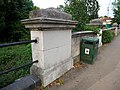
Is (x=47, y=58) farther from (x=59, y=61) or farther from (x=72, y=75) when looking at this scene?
(x=72, y=75)

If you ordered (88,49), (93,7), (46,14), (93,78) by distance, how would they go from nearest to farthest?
(46,14)
(93,78)
(88,49)
(93,7)

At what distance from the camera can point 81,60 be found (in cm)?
573

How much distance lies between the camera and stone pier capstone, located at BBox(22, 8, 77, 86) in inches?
133

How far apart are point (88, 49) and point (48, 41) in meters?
2.29

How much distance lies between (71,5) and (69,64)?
613 cm

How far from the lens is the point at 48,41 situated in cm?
361

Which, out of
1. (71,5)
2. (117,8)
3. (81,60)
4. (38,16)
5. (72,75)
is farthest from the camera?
(117,8)

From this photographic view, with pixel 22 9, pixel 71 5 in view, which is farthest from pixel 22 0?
pixel 71 5

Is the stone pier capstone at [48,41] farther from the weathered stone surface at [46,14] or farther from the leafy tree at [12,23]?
the leafy tree at [12,23]

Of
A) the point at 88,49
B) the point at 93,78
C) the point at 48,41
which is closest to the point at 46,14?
the point at 48,41

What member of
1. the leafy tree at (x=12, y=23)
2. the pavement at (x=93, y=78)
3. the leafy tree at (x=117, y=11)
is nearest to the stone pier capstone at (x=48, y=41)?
the pavement at (x=93, y=78)

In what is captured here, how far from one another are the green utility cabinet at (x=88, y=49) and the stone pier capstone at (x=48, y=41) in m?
1.36

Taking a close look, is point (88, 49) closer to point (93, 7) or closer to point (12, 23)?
point (12, 23)

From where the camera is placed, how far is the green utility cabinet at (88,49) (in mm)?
5363
